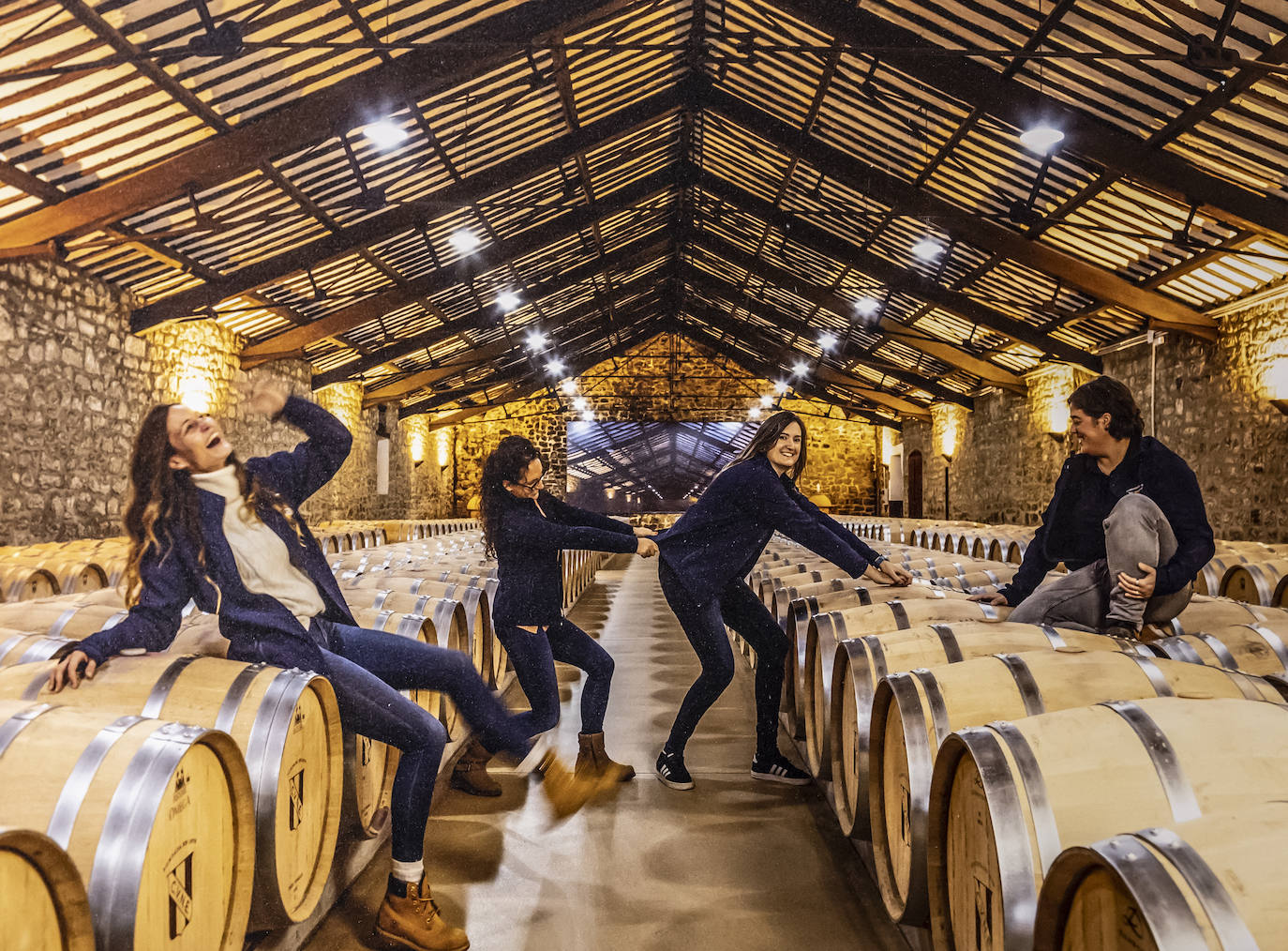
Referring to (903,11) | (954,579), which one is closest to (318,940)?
(954,579)

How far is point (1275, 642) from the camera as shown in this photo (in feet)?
8.42

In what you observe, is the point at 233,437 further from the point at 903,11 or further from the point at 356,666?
the point at 356,666

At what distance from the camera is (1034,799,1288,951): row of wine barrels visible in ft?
3.06

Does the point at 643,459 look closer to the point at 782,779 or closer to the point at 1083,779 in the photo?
the point at 782,779

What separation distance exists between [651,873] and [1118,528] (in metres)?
1.59

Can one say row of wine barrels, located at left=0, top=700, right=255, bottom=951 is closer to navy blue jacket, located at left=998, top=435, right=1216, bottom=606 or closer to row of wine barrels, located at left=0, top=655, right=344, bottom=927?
row of wine barrels, located at left=0, top=655, right=344, bottom=927

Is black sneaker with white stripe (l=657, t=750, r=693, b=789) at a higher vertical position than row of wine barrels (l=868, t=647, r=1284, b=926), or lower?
lower

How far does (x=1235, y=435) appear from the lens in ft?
31.2

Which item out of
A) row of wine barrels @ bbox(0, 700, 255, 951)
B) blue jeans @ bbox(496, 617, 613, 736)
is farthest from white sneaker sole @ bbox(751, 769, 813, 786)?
row of wine barrels @ bbox(0, 700, 255, 951)

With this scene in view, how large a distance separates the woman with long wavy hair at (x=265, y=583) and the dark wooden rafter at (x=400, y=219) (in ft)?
24.9

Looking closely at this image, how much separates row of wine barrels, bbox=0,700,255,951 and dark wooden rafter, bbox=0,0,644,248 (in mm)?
6072

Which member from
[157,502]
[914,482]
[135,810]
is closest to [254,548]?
[157,502]

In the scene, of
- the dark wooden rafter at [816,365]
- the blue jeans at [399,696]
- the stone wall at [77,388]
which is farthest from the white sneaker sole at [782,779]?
the dark wooden rafter at [816,365]

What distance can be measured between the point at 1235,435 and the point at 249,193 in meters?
9.98
